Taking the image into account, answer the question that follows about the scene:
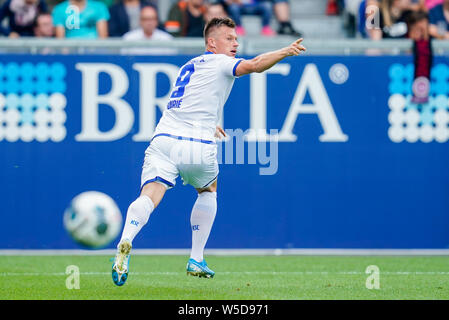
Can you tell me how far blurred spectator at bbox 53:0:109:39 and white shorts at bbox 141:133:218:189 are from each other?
213 inches

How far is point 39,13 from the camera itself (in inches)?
536

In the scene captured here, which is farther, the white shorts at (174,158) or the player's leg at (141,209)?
the white shorts at (174,158)

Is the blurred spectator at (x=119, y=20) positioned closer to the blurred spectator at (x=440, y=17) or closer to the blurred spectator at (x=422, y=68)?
the blurred spectator at (x=422, y=68)

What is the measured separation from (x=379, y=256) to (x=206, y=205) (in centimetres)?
400

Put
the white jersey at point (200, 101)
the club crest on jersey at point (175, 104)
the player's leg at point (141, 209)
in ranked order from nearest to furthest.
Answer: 1. the player's leg at point (141, 209)
2. the white jersey at point (200, 101)
3. the club crest on jersey at point (175, 104)

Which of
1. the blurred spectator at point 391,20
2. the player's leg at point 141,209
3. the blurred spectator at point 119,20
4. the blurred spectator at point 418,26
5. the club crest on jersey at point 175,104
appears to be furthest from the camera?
the blurred spectator at point 119,20

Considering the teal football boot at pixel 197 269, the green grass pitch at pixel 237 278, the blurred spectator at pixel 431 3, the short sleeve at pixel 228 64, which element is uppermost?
the blurred spectator at pixel 431 3

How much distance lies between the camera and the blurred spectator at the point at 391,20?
13.0 meters

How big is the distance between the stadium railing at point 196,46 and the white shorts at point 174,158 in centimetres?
393

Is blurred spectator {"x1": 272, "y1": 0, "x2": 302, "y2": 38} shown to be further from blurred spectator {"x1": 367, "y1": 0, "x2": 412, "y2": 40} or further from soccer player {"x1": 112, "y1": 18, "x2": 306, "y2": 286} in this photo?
soccer player {"x1": 112, "y1": 18, "x2": 306, "y2": 286}

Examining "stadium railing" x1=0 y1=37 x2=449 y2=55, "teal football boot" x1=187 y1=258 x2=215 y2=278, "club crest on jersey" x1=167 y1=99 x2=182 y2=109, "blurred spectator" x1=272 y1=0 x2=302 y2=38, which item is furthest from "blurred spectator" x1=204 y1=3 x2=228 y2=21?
"teal football boot" x1=187 y1=258 x2=215 y2=278

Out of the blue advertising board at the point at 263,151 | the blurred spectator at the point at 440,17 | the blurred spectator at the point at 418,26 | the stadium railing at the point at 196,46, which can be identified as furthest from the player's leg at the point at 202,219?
the blurred spectator at the point at 440,17

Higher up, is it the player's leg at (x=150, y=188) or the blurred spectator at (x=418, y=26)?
the blurred spectator at (x=418, y=26)

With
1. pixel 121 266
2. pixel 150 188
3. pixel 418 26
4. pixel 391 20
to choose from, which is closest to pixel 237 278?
pixel 150 188
